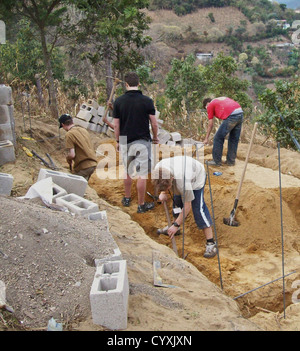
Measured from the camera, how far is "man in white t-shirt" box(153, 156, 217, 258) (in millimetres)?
3662

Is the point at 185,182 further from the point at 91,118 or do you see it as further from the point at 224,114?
the point at 91,118

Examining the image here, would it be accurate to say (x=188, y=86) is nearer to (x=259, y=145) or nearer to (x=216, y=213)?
(x=259, y=145)

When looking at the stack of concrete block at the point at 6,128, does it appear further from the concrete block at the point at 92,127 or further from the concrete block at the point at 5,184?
the concrete block at the point at 92,127

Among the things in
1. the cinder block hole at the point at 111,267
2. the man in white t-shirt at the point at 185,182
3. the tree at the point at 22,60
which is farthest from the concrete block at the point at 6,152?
the tree at the point at 22,60

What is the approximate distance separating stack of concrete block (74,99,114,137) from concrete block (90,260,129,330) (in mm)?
6815

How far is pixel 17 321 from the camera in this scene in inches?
93.0

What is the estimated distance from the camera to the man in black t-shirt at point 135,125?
15.8 feet

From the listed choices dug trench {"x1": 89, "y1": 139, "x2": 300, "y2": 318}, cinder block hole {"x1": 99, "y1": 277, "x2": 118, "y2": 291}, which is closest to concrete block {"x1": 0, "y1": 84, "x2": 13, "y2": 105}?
dug trench {"x1": 89, "y1": 139, "x2": 300, "y2": 318}

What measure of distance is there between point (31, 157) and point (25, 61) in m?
8.03

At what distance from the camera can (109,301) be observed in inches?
90.3

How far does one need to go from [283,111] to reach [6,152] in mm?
5417

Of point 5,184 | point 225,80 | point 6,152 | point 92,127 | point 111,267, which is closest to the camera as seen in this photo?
point 111,267

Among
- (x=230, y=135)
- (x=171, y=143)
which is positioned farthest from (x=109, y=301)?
(x=171, y=143)

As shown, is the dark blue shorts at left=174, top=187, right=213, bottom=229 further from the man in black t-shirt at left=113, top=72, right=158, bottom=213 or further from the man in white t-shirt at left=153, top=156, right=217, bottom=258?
the man in black t-shirt at left=113, top=72, right=158, bottom=213
